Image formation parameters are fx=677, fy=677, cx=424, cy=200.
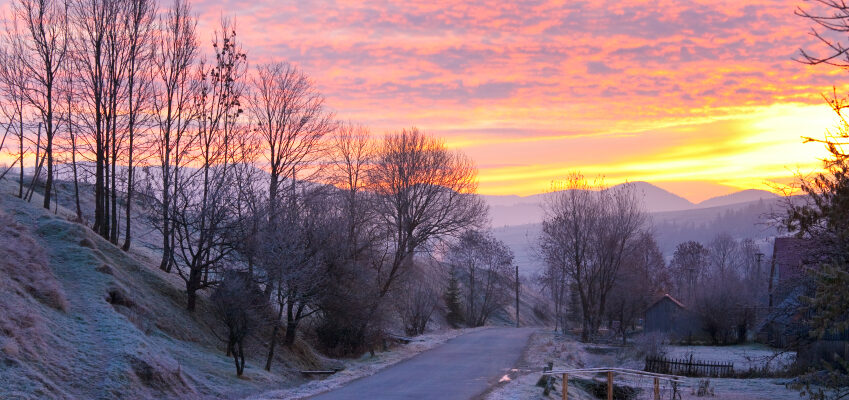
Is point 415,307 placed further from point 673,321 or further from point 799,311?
point 799,311

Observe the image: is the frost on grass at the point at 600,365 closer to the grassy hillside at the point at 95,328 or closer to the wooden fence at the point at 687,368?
the wooden fence at the point at 687,368

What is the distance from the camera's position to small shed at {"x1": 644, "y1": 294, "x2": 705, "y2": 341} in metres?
54.1

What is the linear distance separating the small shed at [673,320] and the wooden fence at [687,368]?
1964 centimetres

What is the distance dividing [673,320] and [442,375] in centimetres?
4193

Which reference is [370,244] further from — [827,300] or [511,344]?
[827,300]

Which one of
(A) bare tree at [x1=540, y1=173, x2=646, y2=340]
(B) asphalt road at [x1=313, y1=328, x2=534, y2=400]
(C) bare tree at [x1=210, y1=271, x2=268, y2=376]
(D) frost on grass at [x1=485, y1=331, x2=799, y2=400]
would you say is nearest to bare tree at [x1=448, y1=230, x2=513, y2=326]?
(A) bare tree at [x1=540, y1=173, x2=646, y2=340]

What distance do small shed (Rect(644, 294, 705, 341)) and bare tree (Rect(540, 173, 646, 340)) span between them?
29.5 feet

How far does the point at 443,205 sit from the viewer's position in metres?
40.9

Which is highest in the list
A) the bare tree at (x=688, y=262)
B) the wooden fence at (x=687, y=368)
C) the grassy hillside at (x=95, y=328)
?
the bare tree at (x=688, y=262)

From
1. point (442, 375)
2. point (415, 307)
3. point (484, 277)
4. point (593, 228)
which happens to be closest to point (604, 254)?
point (593, 228)

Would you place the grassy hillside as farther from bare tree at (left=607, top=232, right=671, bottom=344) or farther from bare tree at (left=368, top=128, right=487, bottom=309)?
bare tree at (left=607, top=232, right=671, bottom=344)

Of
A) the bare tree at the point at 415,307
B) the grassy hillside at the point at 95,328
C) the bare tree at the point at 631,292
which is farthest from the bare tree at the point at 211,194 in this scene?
the bare tree at the point at 631,292

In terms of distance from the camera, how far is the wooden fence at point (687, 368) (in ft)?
106

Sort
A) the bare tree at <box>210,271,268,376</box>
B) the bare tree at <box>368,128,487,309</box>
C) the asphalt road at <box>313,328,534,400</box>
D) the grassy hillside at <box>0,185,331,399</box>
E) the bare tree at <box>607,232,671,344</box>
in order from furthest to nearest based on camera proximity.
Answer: the bare tree at <box>607,232,671,344</box> → the bare tree at <box>368,128,487,309</box> → the bare tree at <box>210,271,268,376</box> → the asphalt road at <box>313,328,534,400</box> → the grassy hillside at <box>0,185,331,399</box>
